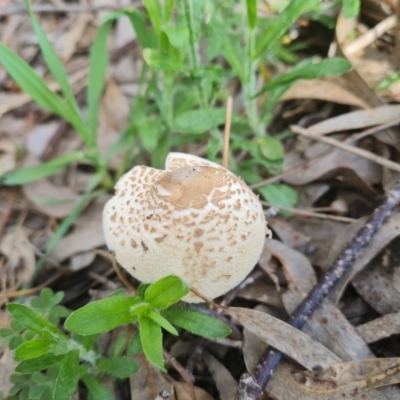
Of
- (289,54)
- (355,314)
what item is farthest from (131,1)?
(355,314)

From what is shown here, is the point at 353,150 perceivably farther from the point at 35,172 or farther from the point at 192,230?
the point at 35,172

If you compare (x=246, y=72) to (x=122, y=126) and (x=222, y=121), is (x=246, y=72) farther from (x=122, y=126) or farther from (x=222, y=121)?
(x=122, y=126)

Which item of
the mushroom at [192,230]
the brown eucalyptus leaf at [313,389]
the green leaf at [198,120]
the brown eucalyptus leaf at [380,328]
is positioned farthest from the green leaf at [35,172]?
the brown eucalyptus leaf at [380,328]

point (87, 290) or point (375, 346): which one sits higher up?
point (375, 346)

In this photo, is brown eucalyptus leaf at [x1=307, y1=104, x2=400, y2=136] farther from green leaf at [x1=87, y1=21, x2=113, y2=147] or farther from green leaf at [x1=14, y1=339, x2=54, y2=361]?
green leaf at [x1=14, y1=339, x2=54, y2=361]

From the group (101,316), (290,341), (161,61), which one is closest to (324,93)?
(161,61)

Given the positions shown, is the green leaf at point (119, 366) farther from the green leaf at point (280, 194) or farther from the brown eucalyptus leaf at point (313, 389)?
the green leaf at point (280, 194)
